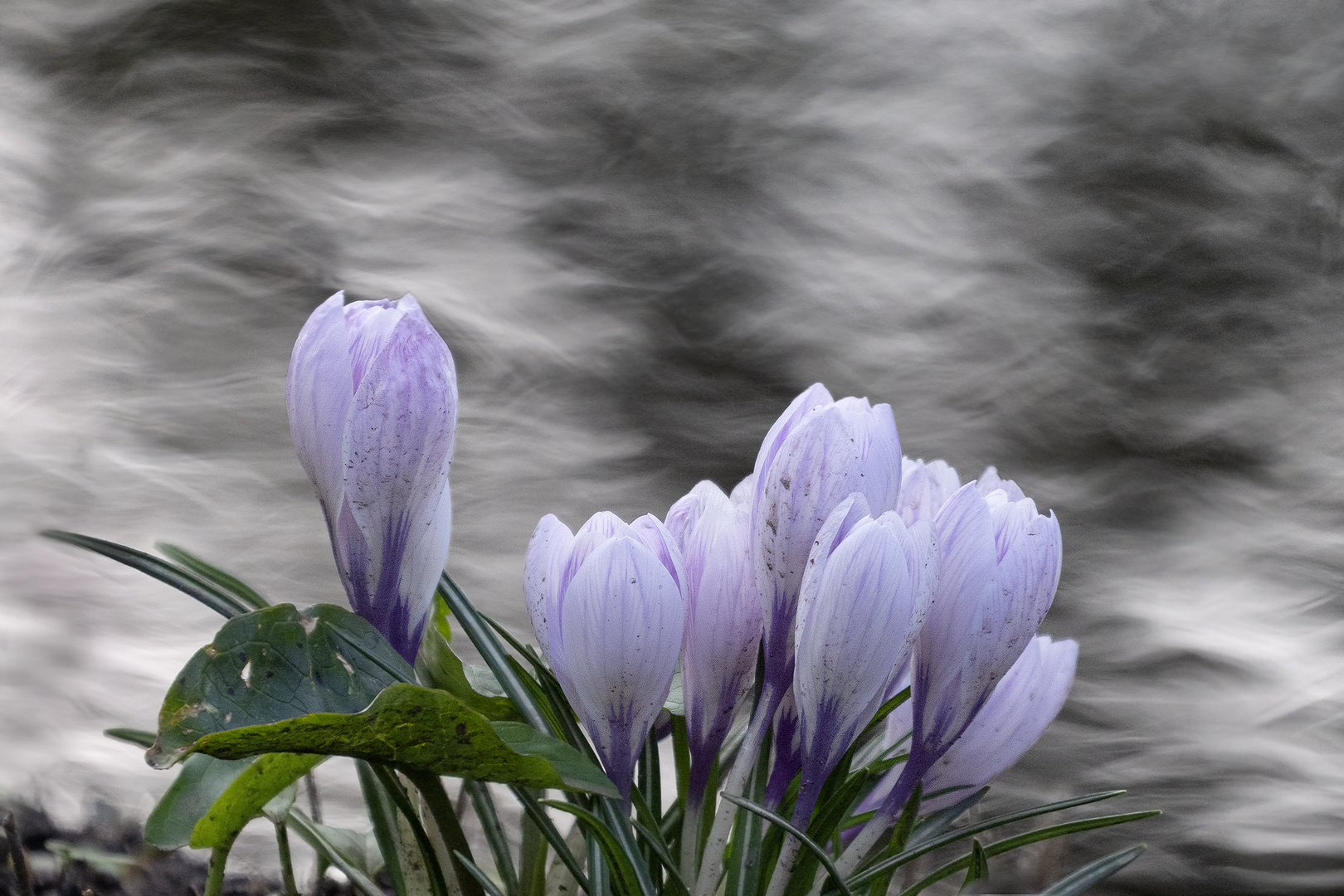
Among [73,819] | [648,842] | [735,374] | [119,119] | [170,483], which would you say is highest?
[119,119]

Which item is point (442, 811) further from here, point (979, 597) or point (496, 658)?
point (979, 597)

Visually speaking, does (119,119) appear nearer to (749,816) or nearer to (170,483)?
(170,483)

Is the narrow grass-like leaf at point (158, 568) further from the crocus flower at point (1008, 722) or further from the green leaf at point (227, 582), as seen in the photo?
the crocus flower at point (1008, 722)

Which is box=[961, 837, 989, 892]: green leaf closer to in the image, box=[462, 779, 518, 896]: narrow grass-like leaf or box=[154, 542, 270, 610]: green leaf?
box=[462, 779, 518, 896]: narrow grass-like leaf

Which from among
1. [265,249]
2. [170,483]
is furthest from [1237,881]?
[265,249]

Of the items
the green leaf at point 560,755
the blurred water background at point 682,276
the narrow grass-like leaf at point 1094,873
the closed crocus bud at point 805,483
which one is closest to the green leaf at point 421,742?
the green leaf at point 560,755

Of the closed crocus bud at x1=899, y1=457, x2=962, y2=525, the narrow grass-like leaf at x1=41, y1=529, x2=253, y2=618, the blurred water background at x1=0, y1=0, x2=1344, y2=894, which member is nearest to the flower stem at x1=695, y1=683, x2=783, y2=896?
the closed crocus bud at x1=899, y1=457, x2=962, y2=525

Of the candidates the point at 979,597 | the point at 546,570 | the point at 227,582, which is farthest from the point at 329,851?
the point at 979,597
